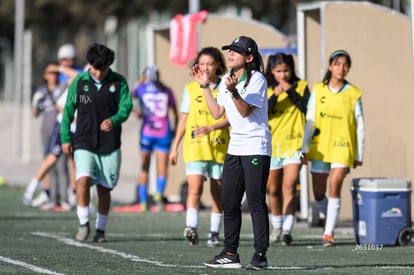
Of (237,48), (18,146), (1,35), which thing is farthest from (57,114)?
(1,35)

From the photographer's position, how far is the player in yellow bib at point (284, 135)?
551 inches

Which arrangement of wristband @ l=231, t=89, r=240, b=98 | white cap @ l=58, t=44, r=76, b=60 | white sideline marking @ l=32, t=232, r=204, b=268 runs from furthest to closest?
white cap @ l=58, t=44, r=76, b=60, white sideline marking @ l=32, t=232, r=204, b=268, wristband @ l=231, t=89, r=240, b=98

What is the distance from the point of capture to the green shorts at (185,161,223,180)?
13664 mm

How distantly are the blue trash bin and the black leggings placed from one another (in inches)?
110

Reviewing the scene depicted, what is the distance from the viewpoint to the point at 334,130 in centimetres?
1377

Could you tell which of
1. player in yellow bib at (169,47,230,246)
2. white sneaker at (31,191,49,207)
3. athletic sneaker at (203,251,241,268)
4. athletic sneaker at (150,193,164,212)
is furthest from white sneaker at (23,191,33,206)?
athletic sneaker at (203,251,241,268)

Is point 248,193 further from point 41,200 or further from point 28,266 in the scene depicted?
point 41,200

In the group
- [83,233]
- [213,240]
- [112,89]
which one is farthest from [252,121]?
[83,233]

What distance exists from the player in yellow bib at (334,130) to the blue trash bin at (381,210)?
0.82 feet

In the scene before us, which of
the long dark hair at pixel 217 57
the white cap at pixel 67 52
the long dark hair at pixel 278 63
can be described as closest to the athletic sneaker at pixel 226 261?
the long dark hair at pixel 217 57

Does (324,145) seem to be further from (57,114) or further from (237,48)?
(57,114)

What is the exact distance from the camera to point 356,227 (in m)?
13.8

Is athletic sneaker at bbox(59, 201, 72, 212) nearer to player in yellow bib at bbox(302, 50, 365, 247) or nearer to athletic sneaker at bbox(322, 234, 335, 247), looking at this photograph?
player in yellow bib at bbox(302, 50, 365, 247)

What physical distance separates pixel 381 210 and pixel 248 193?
302cm
